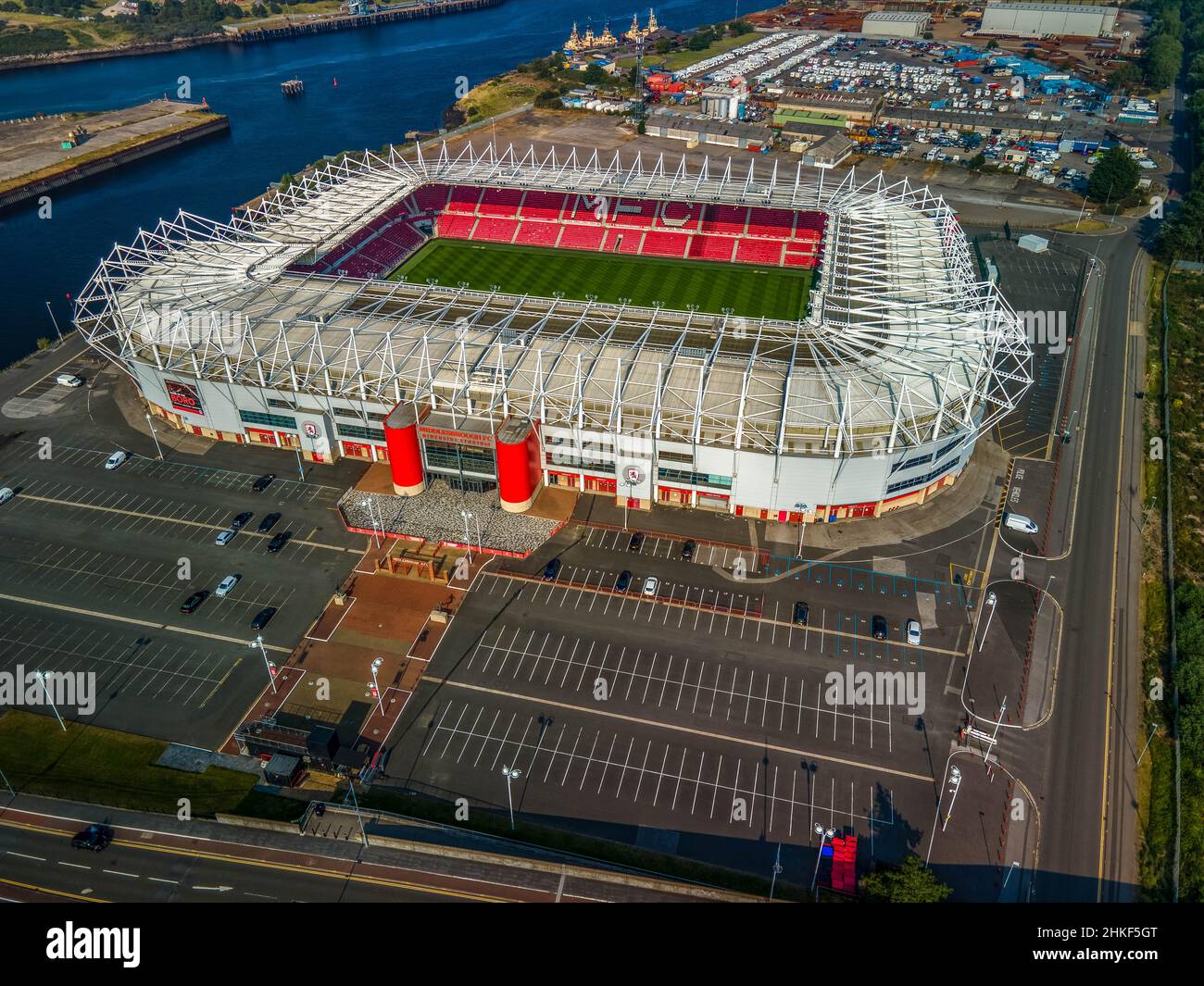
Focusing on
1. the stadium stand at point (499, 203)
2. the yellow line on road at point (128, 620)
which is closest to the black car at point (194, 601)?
the yellow line on road at point (128, 620)

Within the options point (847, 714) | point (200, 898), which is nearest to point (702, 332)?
point (847, 714)

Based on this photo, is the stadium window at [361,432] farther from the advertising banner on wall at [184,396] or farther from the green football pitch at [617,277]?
the green football pitch at [617,277]

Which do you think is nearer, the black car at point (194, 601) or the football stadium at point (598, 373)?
the black car at point (194, 601)

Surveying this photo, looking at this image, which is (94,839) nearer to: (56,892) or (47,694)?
(56,892)

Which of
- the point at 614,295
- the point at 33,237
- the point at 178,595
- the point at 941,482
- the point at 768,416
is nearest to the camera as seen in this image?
the point at 178,595

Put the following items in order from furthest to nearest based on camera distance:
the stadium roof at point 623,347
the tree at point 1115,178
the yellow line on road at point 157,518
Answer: the tree at point 1115,178 → the stadium roof at point 623,347 → the yellow line on road at point 157,518

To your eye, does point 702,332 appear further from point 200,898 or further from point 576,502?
point 200,898

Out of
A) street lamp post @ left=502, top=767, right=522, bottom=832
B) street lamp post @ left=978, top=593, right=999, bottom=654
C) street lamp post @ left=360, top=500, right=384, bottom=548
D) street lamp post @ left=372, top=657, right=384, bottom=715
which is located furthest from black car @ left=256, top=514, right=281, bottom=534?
street lamp post @ left=978, top=593, right=999, bottom=654
